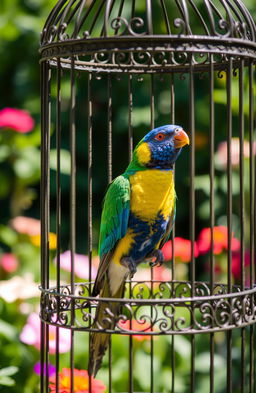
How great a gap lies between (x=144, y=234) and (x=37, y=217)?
2.70 meters

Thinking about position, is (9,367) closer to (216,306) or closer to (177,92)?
(216,306)

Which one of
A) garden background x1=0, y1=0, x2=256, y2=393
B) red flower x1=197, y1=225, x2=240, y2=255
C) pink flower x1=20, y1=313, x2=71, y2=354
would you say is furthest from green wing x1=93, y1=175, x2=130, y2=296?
red flower x1=197, y1=225, x2=240, y2=255

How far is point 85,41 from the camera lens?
2.11 m

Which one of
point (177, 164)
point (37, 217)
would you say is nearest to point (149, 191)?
point (177, 164)

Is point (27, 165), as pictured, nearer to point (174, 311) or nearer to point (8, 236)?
point (8, 236)

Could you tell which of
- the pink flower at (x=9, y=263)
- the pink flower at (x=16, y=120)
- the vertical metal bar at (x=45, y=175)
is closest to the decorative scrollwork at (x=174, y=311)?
the vertical metal bar at (x=45, y=175)

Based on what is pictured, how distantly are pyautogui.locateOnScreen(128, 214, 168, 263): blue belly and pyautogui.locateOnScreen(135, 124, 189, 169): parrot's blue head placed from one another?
22 cm

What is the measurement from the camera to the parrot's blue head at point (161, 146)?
8.20 feet

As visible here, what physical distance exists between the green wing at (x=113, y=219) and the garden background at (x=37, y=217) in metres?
0.56

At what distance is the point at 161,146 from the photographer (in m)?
2.52

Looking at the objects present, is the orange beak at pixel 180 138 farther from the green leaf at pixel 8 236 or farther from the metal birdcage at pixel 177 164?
the green leaf at pixel 8 236

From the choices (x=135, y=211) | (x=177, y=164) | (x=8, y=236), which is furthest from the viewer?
(x=177, y=164)

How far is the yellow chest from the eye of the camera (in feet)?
8.16

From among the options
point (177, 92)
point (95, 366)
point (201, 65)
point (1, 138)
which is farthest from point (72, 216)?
point (177, 92)
